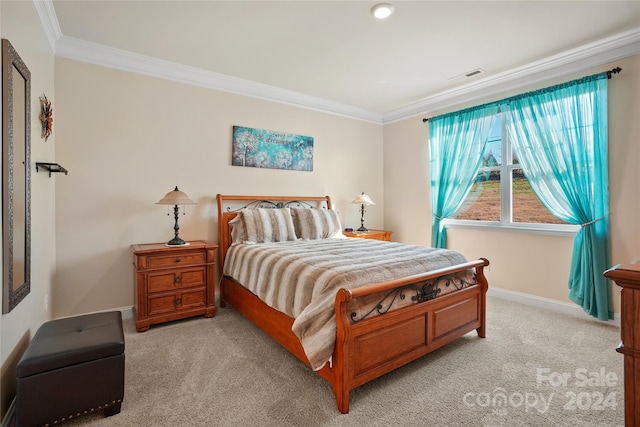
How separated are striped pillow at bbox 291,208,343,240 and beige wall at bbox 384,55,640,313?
1.54 meters

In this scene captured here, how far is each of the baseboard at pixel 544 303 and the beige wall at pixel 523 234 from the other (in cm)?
5

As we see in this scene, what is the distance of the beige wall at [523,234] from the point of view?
290 cm

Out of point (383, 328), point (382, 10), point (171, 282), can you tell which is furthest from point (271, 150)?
point (383, 328)

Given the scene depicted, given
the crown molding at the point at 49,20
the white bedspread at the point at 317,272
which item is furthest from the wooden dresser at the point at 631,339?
the crown molding at the point at 49,20

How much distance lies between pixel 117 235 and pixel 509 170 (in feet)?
15.1

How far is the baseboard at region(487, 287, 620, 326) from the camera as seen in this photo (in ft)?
10.3

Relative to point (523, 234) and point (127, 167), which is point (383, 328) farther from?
point (127, 167)

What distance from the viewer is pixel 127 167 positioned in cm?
322

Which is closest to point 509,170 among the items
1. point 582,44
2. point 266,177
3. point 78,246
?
point 582,44

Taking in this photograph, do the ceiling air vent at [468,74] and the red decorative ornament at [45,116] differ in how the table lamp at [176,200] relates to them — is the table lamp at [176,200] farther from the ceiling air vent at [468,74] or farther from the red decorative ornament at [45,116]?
the ceiling air vent at [468,74]

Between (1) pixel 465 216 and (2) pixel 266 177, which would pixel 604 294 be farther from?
(2) pixel 266 177

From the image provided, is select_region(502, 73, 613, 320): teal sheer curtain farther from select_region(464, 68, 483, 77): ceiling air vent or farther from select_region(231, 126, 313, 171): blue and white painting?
select_region(231, 126, 313, 171): blue and white painting

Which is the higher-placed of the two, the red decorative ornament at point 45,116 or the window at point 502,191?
the red decorative ornament at point 45,116

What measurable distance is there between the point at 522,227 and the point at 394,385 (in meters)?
2.71
